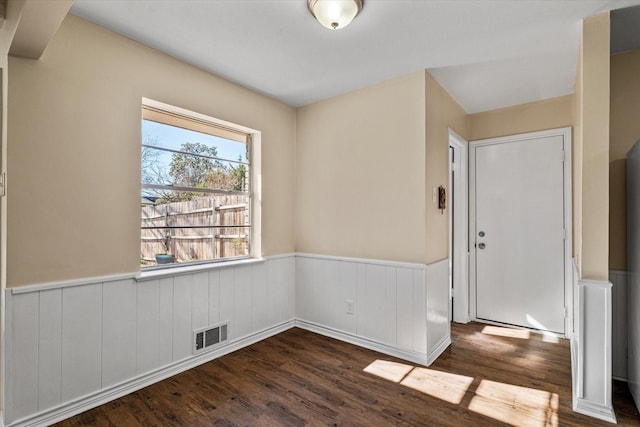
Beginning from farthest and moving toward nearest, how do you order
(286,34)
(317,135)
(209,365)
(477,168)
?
(477,168) → (317,135) → (209,365) → (286,34)

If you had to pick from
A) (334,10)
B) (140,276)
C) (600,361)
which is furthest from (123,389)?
(600,361)

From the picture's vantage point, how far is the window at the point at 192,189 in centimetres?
260

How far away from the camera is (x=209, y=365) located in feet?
9.00

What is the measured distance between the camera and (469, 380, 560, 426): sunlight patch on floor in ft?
6.60

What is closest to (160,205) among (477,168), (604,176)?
(604,176)

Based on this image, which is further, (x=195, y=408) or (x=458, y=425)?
(x=195, y=408)

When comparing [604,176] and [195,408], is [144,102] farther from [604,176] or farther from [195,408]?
[604,176]

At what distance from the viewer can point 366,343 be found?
3129 mm

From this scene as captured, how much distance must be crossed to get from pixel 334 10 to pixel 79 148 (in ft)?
6.13

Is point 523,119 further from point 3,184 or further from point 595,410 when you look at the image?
point 3,184

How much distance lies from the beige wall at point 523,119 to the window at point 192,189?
9.04ft

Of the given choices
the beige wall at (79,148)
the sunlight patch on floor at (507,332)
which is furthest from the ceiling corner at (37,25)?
the sunlight patch on floor at (507,332)

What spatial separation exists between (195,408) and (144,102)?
229 centimetres

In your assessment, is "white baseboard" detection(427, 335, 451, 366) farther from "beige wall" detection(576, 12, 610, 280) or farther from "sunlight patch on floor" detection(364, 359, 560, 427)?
"beige wall" detection(576, 12, 610, 280)
